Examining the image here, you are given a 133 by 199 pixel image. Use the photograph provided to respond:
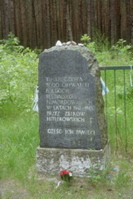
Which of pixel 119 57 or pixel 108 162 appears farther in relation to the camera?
pixel 119 57

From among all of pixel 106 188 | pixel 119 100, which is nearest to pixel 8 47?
pixel 119 100

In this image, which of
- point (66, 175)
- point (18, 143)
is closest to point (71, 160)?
point (66, 175)

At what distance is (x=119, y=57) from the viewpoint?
10.6 metres

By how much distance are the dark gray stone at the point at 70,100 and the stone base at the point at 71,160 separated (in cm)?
8

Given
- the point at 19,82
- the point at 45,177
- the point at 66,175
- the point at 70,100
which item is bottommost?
the point at 45,177

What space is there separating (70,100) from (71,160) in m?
0.68

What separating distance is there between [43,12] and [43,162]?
1301 centimetres

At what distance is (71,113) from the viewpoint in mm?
4059

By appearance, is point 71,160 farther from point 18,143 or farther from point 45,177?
point 18,143

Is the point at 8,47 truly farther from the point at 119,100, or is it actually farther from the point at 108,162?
the point at 108,162

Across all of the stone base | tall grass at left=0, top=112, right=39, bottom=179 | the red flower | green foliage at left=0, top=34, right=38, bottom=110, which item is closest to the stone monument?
the stone base

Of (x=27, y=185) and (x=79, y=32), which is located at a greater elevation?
(x=79, y=32)

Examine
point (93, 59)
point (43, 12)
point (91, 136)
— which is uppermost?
point (43, 12)

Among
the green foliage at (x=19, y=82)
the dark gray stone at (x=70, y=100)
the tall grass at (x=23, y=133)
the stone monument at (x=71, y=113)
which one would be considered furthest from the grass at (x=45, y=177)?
the green foliage at (x=19, y=82)
